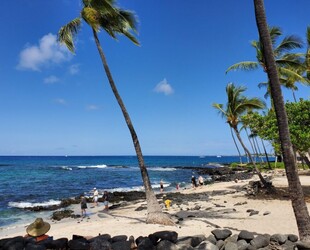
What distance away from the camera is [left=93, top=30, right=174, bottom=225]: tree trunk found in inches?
530

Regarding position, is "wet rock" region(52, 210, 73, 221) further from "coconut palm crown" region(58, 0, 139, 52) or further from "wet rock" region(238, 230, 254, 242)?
"wet rock" region(238, 230, 254, 242)

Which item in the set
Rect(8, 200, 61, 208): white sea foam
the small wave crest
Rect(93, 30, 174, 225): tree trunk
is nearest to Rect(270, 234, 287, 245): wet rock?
Rect(93, 30, 174, 225): tree trunk

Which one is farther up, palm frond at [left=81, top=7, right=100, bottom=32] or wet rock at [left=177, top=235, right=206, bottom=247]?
palm frond at [left=81, top=7, right=100, bottom=32]

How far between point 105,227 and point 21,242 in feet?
18.9

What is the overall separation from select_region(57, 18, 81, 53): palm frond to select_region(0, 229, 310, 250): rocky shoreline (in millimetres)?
10615

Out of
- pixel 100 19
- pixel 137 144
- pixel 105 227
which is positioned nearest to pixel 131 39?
pixel 100 19

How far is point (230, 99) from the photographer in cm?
2378

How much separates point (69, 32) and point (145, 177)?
8.44m

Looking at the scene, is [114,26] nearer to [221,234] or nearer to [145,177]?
[145,177]

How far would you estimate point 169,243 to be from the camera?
8312mm

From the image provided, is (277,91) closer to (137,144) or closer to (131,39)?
(137,144)

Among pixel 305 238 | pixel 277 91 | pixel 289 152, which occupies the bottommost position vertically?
pixel 305 238

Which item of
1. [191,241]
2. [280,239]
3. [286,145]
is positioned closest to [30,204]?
[191,241]

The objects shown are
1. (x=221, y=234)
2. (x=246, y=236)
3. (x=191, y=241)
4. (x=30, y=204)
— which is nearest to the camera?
(x=191, y=241)
